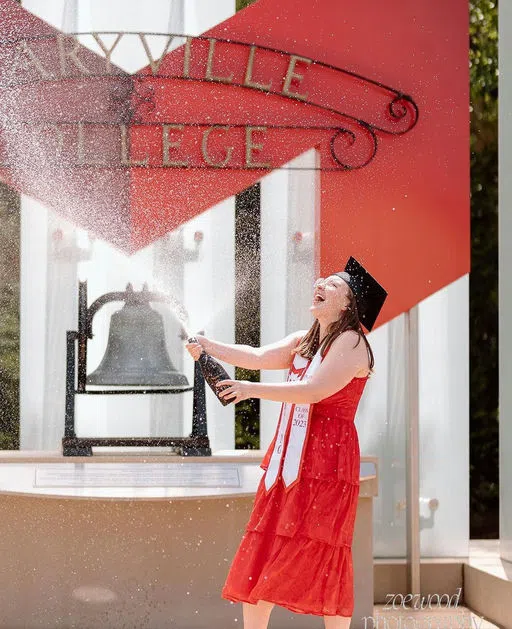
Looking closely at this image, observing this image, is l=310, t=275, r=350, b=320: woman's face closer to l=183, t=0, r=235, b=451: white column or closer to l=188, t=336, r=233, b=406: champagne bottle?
l=188, t=336, r=233, b=406: champagne bottle

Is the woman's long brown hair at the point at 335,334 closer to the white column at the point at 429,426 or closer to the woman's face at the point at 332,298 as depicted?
the woman's face at the point at 332,298

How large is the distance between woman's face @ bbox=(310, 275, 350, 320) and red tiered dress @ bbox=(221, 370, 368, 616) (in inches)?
10.2

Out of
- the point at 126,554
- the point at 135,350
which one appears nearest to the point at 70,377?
the point at 135,350

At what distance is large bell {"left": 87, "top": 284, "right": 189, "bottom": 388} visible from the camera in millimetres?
4984

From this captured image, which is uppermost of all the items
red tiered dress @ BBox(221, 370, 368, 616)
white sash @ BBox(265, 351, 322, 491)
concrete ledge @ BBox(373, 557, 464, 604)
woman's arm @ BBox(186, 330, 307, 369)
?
woman's arm @ BBox(186, 330, 307, 369)

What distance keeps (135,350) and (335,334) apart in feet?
4.11

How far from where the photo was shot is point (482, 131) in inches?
325

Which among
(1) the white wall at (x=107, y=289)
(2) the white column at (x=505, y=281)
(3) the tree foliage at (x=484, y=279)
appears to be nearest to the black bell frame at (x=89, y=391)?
(1) the white wall at (x=107, y=289)

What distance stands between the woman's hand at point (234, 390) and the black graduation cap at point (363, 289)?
598 millimetres

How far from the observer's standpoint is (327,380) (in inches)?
153

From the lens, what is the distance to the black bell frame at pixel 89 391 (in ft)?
16.5

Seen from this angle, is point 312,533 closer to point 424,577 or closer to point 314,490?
point 314,490

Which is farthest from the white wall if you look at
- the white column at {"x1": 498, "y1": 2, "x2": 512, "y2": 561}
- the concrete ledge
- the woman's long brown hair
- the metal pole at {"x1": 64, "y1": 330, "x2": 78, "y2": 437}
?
the woman's long brown hair

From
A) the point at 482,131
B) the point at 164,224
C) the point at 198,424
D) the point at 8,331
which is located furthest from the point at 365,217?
the point at 482,131
